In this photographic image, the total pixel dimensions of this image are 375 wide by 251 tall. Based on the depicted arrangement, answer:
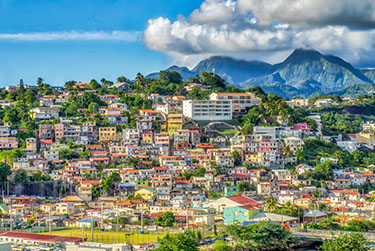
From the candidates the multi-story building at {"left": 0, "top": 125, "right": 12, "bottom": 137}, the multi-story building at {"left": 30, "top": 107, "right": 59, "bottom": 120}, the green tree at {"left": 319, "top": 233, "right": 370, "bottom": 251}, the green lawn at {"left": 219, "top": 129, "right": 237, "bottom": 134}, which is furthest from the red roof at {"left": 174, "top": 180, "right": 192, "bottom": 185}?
the green tree at {"left": 319, "top": 233, "right": 370, "bottom": 251}

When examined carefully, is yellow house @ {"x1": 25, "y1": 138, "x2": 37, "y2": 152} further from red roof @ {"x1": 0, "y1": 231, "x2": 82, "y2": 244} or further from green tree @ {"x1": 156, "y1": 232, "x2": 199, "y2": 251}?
green tree @ {"x1": 156, "y1": 232, "x2": 199, "y2": 251}

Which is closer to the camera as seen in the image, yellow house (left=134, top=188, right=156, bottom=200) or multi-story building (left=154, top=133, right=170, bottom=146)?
yellow house (left=134, top=188, right=156, bottom=200)

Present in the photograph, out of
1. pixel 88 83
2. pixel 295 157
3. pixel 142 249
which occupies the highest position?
pixel 88 83

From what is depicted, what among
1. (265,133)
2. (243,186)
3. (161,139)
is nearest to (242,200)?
(243,186)

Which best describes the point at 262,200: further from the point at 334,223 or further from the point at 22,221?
the point at 22,221

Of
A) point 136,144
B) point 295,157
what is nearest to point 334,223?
point 295,157

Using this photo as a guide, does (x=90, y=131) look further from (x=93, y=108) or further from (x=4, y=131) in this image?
(x=4, y=131)
